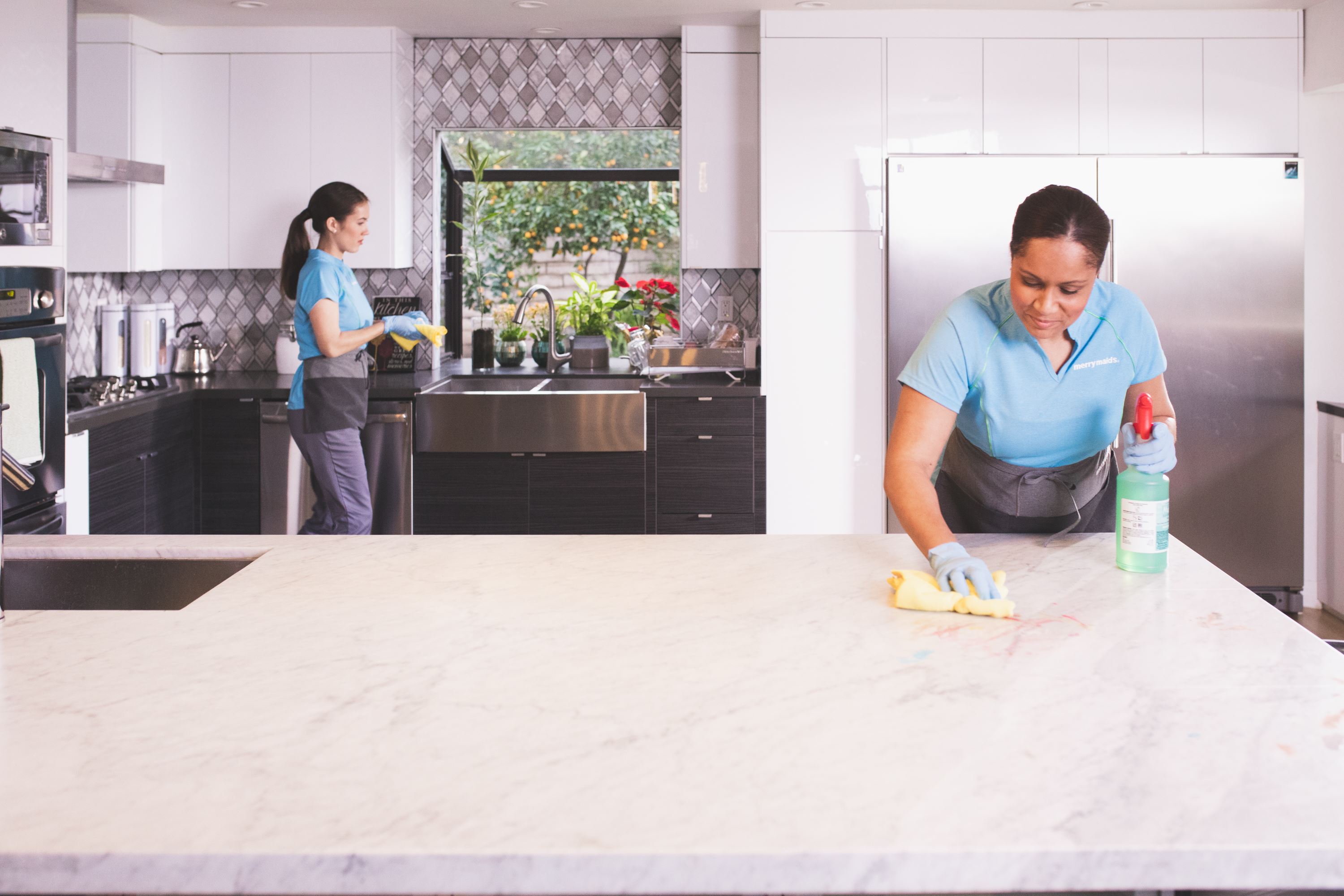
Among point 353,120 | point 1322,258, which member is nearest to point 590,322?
point 353,120

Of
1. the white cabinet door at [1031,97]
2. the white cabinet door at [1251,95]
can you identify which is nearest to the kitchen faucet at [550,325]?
the white cabinet door at [1031,97]

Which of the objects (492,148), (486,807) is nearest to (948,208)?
(492,148)

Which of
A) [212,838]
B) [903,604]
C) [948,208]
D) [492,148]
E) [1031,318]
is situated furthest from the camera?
[492,148]

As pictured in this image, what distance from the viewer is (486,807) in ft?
3.16

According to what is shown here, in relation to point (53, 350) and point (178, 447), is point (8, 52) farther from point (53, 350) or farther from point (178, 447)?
point (178, 447)

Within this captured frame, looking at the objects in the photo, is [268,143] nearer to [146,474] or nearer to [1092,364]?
[146,474]

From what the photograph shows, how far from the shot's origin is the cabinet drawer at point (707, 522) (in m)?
4.22

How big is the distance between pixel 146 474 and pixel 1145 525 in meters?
3.18

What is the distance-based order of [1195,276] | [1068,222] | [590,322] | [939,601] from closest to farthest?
[939,601] → [1068,222] → [1195,276] → [590,322]

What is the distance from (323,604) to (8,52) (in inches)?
89.6

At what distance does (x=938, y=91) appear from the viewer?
4.09m

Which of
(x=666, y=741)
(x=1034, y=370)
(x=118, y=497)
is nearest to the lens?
(x=666, y=741)

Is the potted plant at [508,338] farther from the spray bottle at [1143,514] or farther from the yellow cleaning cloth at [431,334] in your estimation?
the spray bottle at [1143,514]

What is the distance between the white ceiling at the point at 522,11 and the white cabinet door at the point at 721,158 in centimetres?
19
